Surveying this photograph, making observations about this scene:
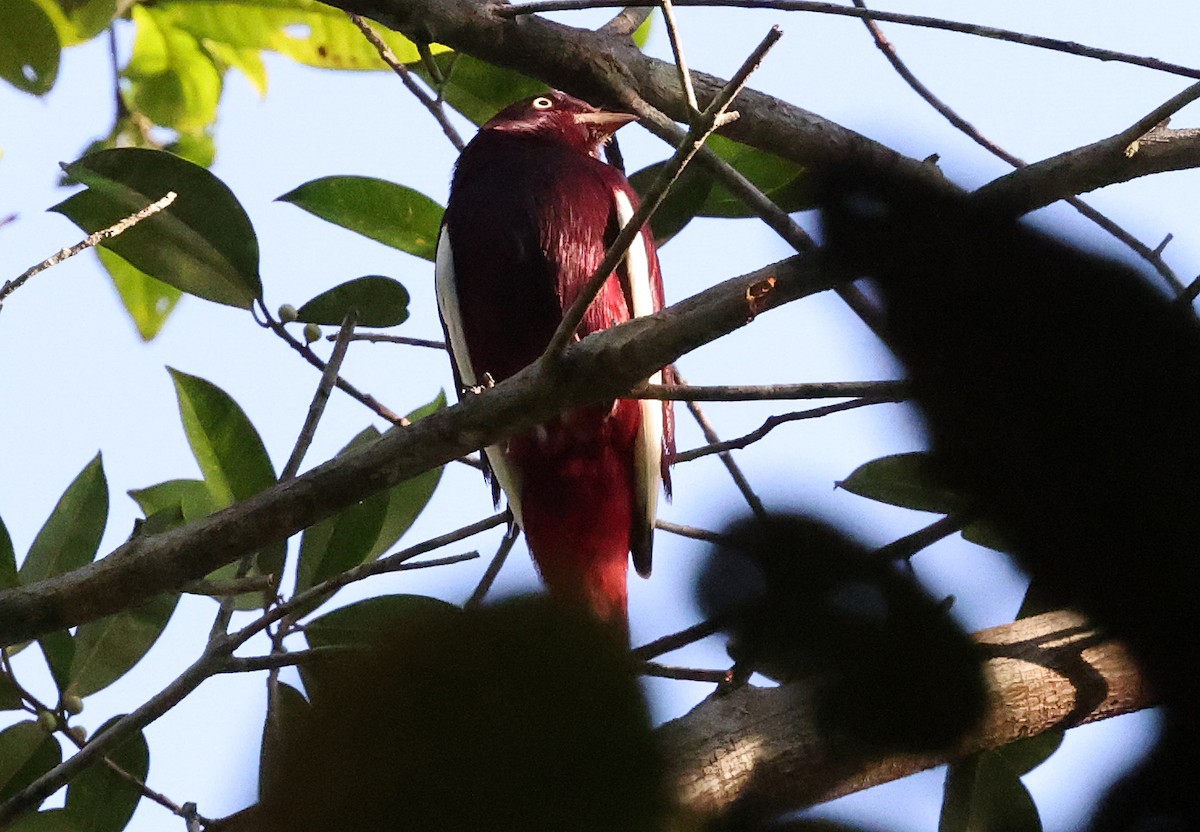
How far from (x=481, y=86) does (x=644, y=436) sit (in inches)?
24.1

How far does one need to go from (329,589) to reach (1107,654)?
0.89 m

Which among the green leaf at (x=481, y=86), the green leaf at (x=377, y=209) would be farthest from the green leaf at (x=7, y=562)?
the green leaf at (x=481, y=86)

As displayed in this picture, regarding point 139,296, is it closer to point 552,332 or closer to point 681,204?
point 552,332

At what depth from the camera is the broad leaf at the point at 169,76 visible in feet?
7.99

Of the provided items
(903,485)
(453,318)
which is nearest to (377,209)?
(453,318)

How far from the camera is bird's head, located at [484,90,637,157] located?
2283mm

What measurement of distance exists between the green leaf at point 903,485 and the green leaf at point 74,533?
1.17m

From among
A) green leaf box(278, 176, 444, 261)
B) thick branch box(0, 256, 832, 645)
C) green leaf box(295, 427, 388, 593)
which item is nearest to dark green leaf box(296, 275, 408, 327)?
green leaf box(278, 176, 444, 261)

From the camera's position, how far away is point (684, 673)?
25.1 inches

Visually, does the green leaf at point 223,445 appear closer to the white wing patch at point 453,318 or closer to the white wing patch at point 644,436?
the white wing patch at point 453,318

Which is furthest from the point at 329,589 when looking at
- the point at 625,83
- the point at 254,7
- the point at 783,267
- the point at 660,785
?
the point at 254,7

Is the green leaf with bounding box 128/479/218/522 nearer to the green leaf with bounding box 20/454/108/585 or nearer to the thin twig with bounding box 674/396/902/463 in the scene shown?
the green leaf with bounding box 20/454/108/585

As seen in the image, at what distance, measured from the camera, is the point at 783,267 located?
3.29ft

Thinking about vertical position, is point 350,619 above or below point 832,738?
above
